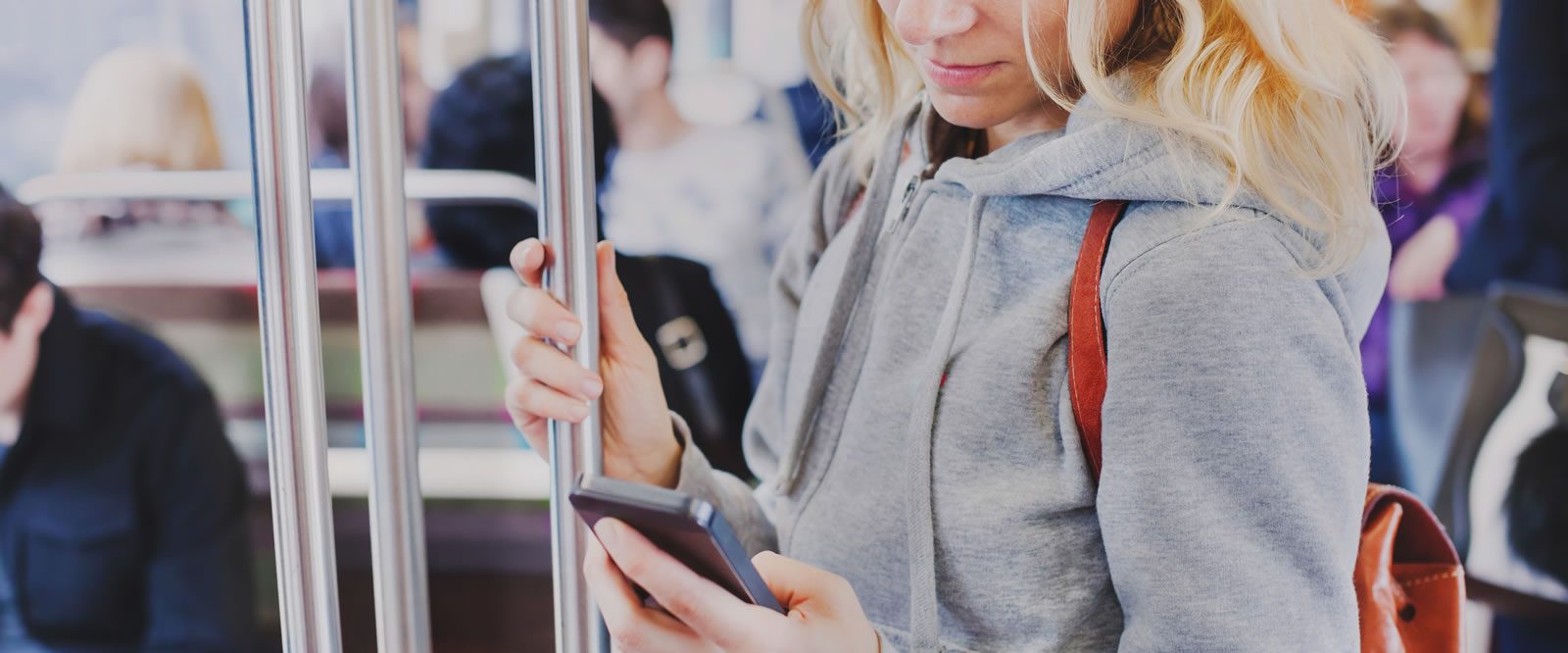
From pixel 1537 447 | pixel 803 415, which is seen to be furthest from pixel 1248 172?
pixel 1537 447

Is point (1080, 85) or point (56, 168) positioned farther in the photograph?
point (56, 168)

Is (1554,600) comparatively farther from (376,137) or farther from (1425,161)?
(376,137)

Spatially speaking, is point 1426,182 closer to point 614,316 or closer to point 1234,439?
point 1234,439

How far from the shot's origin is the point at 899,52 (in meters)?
0.99

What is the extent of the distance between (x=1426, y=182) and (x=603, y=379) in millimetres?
2670

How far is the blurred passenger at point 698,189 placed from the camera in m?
2.85

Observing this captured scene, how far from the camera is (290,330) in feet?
1.61

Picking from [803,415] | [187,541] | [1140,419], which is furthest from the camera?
[187,541]

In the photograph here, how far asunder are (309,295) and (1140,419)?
18.2 inches

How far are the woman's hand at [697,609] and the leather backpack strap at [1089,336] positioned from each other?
190mm

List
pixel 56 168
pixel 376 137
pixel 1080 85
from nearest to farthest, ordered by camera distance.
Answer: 1. pixel 376 137
2. pixel 1080 85
3. pixel 56 168

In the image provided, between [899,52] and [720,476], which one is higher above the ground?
[899,52]

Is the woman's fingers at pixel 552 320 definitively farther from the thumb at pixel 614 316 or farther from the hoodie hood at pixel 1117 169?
the hoodie hood at pixel 1117 169

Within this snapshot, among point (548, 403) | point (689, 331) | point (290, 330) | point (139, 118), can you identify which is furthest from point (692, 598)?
point (139, 118)
